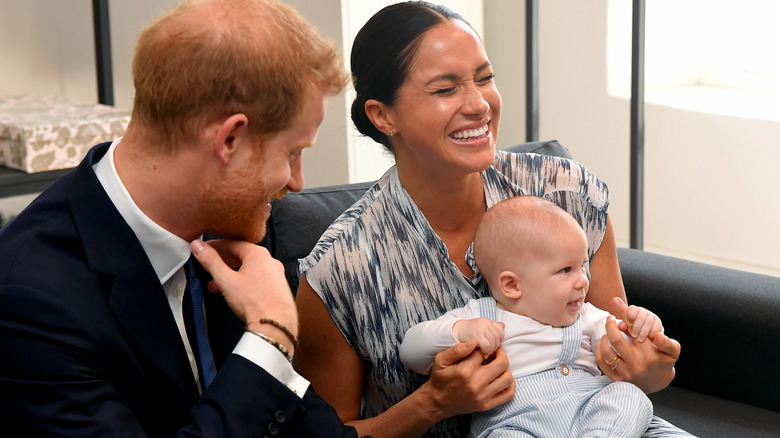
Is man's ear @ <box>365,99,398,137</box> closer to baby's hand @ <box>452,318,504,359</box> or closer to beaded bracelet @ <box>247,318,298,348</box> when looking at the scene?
baby's hand @ <box>452,318,504,359</box>

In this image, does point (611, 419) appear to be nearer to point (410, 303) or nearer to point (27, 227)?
point (410, 303)

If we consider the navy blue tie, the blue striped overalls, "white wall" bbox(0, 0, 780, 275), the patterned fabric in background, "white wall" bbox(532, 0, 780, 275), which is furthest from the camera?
"white wall" bbox(532, 0, 780, 275)

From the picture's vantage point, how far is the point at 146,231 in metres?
1.36

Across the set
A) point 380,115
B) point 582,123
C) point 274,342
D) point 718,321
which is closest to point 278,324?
point 274,342

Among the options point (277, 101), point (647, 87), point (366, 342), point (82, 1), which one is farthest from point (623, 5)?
point (277, 101)

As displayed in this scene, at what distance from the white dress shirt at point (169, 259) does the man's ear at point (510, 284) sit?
0.49 meters

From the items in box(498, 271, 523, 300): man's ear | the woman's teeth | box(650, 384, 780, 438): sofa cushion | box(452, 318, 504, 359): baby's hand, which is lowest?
box(650, 384, 780, 438): sofa cushion

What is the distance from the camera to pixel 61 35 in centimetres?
353

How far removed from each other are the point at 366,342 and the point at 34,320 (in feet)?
2.44

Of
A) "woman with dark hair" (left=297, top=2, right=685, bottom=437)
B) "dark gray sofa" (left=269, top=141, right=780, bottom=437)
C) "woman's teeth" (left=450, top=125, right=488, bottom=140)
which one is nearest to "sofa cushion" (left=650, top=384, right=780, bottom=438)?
"dark gray sofa" (left=269, top=141, right=780, bottom=437)

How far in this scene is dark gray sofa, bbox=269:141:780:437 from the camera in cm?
210

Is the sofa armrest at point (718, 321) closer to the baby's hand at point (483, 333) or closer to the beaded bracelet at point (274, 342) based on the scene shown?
the baby's hand at point (483, 333)

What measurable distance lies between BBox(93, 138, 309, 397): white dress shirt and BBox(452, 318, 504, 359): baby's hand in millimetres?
367

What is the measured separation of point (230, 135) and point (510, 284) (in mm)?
660
